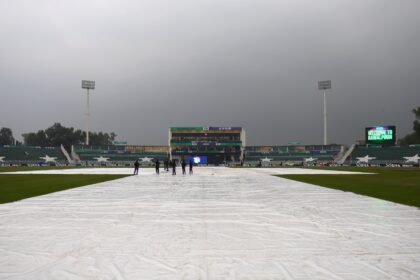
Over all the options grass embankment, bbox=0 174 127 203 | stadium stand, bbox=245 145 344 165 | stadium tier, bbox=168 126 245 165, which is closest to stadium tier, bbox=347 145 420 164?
stadium stand, bbox=245 145 344 165

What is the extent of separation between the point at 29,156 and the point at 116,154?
84.4 ft

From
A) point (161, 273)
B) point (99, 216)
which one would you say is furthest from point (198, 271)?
point (99, 216)

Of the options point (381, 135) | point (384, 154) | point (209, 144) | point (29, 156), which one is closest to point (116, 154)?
point (29, 156)

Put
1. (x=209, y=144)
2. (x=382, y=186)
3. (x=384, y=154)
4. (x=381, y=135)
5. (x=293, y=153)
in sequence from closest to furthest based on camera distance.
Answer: (x=382, y=186) → (x=381, y=135) → (x=384, y=154) → (x=293, y=153) → (x=209, y=144)

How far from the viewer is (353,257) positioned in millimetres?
5703

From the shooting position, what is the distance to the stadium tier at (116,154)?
343ft

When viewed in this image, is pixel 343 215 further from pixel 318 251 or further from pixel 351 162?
pixel 351 162

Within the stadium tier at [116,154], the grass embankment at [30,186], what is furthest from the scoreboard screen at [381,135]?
the grass embankment at [30,186]

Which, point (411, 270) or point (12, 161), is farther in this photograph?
point (12, 161)

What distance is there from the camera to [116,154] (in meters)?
108

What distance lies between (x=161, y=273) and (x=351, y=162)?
9718cm

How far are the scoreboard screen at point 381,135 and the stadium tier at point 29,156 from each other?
8618cm

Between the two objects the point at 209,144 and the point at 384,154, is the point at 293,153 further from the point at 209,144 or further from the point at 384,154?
the point at 209,144

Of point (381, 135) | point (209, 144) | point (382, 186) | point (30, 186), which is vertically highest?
point (381, 135)
